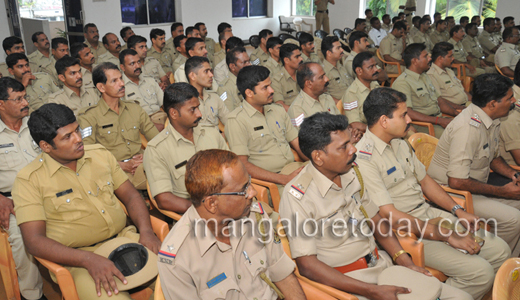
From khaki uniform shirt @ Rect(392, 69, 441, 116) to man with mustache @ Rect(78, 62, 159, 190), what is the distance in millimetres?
2465

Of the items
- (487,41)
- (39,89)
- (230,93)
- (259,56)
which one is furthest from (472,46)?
(39,89)

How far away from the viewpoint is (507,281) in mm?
1318

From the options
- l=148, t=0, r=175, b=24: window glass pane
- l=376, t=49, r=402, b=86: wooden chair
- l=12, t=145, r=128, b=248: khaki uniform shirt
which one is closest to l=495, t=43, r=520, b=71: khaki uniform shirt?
l=376, t=49, r=402, b=86: wooden chair

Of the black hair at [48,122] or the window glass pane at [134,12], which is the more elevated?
the window glass pane at [134,12]

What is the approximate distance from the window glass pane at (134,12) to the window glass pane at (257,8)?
13.5 ft

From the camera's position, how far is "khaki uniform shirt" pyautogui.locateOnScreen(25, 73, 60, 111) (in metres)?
4.36

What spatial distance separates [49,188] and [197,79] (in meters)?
2.04

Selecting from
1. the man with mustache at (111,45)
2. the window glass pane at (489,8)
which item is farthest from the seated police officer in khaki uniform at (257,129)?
the window glass pane at (489,8)

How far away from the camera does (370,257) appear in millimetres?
1894

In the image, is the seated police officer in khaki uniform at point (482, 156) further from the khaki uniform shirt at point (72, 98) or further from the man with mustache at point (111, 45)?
the man with mustache at point (111, 45)

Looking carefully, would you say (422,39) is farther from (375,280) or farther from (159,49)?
(375,280)

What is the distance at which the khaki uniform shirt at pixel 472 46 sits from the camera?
786 centimetres

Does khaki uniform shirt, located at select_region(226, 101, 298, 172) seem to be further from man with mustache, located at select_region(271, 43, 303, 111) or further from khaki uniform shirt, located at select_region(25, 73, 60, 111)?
khaki uniform shirt, located at select_region(25, 73, 60, 111)

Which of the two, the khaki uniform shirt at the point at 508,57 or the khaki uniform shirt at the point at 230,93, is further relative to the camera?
the khaki uniform shirt at the point at 508,57
